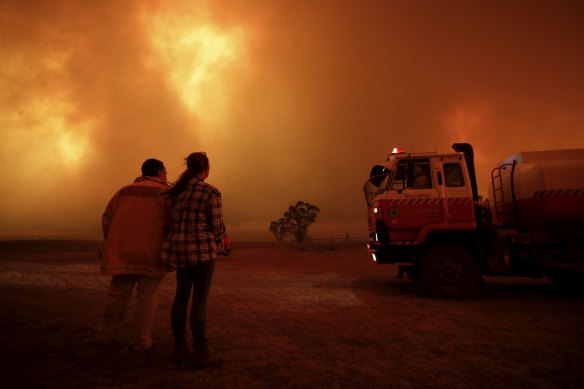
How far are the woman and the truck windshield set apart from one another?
5314 mm

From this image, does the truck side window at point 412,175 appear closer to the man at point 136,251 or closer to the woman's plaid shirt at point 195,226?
the woman's plaid shirt at point 195,226

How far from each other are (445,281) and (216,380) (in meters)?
5.93

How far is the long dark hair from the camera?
3.26 meters

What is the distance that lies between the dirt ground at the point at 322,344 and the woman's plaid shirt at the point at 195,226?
1094mm

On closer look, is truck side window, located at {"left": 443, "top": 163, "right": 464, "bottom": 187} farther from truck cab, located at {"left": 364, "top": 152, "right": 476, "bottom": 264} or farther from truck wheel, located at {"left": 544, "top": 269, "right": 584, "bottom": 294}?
truck wheel, located at {"left": 544, "top": 269, "right": 584, "bottom": 294}

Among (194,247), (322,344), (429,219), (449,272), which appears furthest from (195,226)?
(449,272)

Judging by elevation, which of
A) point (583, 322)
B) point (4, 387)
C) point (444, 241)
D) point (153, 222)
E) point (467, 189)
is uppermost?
point (467, 189)

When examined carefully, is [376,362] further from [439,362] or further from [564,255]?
[564,255]

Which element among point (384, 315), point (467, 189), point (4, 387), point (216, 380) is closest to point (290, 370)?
point (216, 380)

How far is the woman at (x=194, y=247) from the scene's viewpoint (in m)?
3.08

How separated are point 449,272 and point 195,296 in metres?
6.10

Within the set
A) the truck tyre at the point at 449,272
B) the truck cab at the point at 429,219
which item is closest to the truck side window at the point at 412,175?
the truck cab at the point at 429,219

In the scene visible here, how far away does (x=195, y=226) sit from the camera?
3145 millimetres

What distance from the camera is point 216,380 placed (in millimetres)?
2920
